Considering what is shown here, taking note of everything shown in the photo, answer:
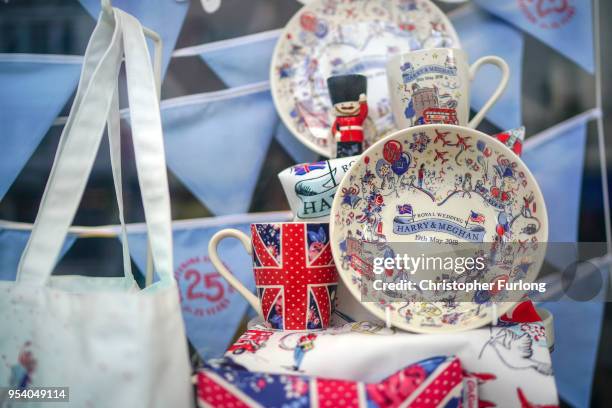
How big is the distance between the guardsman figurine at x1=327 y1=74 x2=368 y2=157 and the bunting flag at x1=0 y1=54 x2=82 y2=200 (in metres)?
0.62

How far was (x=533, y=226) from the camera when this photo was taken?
71 cm

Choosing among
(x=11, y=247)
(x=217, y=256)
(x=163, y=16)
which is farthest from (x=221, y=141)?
(x=11, y=247)

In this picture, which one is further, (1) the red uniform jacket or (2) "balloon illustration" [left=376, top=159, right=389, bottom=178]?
(1) the red uniform jacket

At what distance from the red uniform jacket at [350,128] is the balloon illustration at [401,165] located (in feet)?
0.41

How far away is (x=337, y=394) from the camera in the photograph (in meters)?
0.59

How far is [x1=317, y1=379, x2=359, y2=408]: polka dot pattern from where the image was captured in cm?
58

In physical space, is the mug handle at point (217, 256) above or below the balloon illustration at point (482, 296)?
above

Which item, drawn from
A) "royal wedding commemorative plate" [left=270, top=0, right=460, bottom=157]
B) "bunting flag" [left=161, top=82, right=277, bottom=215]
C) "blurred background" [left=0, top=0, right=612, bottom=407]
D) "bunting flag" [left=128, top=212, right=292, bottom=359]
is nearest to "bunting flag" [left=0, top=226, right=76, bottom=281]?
"blurred background" [left=0, top=0, right=612, bottom=407]

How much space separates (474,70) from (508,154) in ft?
0.74

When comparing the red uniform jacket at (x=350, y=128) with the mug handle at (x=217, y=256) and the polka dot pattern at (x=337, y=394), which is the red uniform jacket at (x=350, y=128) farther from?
the polka dot pattern at (x=337, y=394)

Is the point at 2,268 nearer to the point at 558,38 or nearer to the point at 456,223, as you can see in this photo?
the point at 456,223

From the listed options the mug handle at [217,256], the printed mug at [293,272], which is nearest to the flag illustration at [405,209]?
the printed mug at [293,272]

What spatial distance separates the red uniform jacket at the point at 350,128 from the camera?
0.86 meters

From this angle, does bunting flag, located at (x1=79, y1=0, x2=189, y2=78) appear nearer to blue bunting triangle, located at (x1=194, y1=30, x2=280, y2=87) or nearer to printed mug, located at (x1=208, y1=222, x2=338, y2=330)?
blue bunting triangle, located at (x1=194, y1=30, x2=280, y2=87)
